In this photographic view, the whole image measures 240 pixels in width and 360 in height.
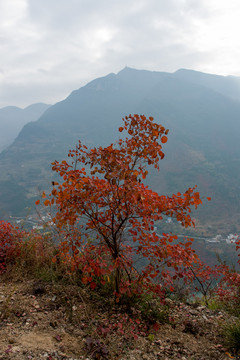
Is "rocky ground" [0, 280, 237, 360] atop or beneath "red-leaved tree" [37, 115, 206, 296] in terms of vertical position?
beneath

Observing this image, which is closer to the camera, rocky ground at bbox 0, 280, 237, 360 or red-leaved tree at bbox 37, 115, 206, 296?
rocky ground at bbox 0, 280, 237, 360

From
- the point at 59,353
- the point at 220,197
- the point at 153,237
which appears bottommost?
the point at 59,353

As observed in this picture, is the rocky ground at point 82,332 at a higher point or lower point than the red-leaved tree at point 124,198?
lower

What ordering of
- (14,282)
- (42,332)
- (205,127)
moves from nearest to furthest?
(42,332) → (14,282) → (205,127)

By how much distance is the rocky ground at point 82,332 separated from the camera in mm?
2318

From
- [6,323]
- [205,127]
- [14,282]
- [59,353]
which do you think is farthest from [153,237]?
[205,127]

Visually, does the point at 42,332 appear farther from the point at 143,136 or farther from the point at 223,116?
the point at 223,116

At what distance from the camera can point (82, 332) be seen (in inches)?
105

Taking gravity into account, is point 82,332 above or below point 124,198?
below

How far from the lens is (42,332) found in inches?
100

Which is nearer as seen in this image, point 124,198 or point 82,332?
point 82,332

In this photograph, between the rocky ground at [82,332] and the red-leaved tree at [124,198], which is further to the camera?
the red-leaved tree at [124,198]

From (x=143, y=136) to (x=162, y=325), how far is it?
245 cm

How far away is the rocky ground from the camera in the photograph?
232 cm
